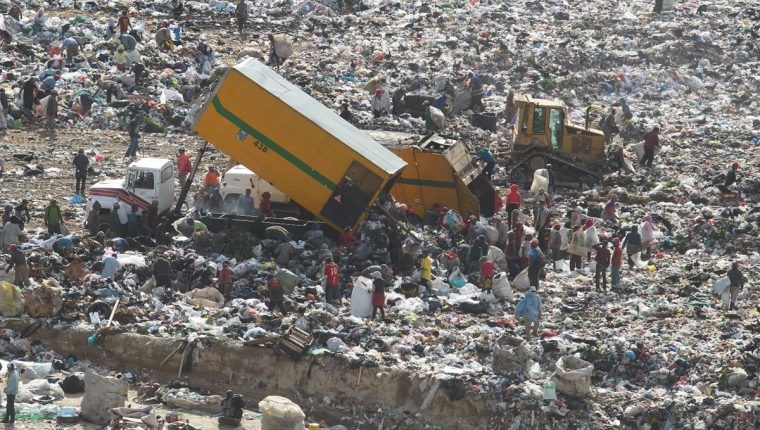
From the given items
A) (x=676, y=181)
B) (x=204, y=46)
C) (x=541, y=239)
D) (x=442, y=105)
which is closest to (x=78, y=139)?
(x=204, y=46)

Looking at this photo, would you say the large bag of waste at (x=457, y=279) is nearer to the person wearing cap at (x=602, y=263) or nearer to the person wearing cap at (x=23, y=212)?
the person wearing cap at (x=602, y=263)

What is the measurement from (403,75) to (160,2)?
712 centimetres

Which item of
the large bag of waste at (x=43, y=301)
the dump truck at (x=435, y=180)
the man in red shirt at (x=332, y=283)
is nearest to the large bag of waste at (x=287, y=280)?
the man in red shirt at (x=332, y=283)

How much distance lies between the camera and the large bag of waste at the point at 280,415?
1503cm

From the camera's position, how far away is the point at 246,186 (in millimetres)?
21062

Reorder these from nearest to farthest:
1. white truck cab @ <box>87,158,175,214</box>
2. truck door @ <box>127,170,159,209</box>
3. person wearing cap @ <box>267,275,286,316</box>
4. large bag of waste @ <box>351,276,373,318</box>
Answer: person wearing cap @ <box>267,275,286,316</box>, large bag of waste @ <box>351,276,373,318</box>, white truck cab @ <box>87,158,175,214</box>, truck door @ <box>127,170,159,209</box>

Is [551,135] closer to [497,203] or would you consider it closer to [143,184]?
[497,203]

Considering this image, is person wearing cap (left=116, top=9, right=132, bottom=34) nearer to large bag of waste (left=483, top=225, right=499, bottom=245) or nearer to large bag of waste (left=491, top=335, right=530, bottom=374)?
large bag of waste (left=483, top=225, right=499, bottom=245)

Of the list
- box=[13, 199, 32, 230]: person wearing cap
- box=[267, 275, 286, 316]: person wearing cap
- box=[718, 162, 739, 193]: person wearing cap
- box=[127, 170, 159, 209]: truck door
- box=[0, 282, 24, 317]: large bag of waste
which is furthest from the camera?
box=[718, 162, 739, 193]: person wearing cap

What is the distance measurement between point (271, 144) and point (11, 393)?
6.65m

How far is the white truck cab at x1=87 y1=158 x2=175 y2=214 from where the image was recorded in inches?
819

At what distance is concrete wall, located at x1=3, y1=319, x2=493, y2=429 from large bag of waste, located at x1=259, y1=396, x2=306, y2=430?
57.0 inches

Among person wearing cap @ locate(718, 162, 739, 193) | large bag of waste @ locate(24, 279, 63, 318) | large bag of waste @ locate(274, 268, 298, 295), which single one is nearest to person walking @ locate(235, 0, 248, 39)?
person wearing cap @ locate(718, 162, 739, 193)

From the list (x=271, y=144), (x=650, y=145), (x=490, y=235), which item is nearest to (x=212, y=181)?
(x=271, y=144)
